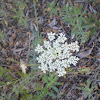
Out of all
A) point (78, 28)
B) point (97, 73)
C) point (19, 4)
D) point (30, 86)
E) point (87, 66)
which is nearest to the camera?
point (78, 28)

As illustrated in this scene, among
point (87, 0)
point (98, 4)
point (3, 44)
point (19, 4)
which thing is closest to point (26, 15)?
point (19, 4)

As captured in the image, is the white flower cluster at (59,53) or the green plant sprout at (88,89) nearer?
the white flower cluster at (59,53)

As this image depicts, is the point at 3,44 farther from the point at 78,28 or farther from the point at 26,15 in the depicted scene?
the point at 78,28

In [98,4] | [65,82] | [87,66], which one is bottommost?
[65,82]

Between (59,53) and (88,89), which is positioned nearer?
(59,53)

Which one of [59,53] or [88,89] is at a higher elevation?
[59,53]

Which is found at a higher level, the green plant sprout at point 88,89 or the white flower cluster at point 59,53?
the white flower cluster at point 59,53

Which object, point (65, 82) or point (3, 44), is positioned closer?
point (65, 82)

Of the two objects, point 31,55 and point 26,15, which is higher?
point 26,15

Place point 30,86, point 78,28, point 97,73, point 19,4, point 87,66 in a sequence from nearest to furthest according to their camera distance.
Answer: point 78,28
point 97,73
point 87,66
point 30,86
point 19,4

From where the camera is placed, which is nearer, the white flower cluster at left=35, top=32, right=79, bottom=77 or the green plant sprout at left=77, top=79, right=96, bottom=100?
the white flower cluster at left=35, top=32, right=79, bottom=77

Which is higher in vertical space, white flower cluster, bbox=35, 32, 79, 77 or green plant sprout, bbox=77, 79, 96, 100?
white flower cluster, bbox=35, 32, 79, 77
